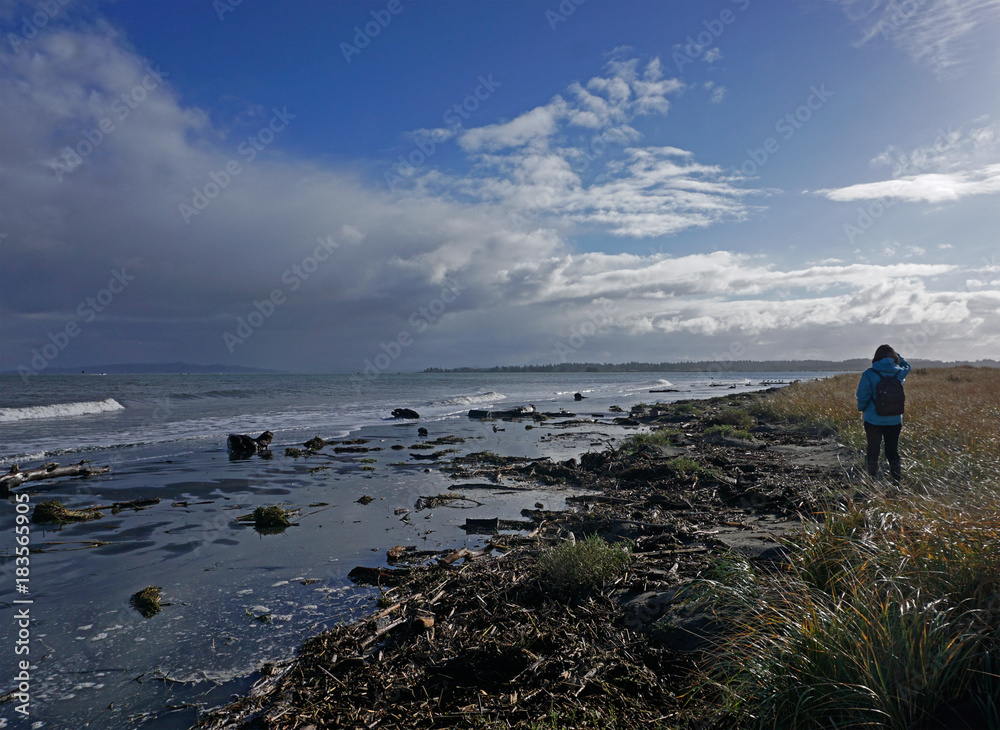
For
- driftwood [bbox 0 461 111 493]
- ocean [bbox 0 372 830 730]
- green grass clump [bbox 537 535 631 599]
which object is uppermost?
green grass clump [bbox 537 535 631 599]

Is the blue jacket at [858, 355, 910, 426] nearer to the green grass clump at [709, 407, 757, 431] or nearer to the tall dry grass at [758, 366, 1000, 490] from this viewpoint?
the tall dry grass at [758, 366, 1000, 490]

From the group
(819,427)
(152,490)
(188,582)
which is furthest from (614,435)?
(188,582)

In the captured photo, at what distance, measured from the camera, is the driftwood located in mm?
11992

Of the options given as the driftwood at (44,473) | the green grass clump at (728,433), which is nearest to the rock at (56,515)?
the driftwood at (44,473)

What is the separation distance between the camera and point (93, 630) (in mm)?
5539

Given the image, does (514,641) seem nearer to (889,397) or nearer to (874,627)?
(874,627)

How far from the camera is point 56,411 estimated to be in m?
32.8

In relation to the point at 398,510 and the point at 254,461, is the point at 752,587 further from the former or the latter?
the point at 254,461

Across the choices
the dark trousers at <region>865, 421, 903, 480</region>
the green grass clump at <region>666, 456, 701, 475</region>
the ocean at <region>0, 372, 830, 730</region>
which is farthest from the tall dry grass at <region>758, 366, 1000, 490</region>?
the ocean at <region>0, 372, 830, 730</region>

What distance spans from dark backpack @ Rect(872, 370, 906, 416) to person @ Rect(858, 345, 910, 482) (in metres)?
0.07

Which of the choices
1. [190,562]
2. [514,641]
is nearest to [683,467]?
[514,641]

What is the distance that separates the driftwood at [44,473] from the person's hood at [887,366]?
18.0 meters

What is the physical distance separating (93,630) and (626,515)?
276 inches

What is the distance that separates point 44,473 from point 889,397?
18473 mm
